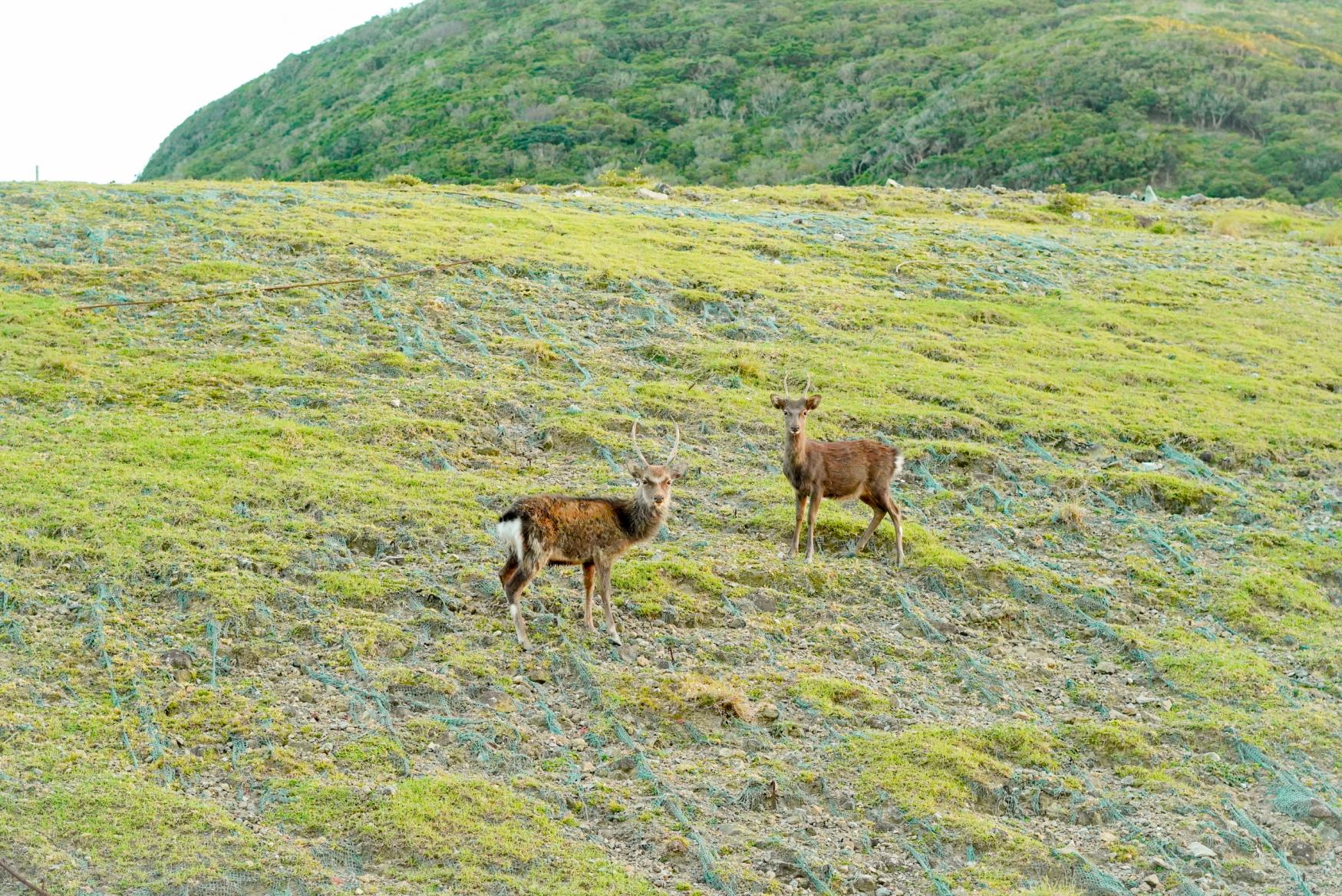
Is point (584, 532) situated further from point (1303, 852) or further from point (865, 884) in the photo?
point (1303, 852)

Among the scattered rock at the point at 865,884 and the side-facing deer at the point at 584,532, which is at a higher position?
the side-facing deer at the point at 584,532

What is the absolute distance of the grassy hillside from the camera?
8.45 metres

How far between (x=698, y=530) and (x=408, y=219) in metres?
12.8

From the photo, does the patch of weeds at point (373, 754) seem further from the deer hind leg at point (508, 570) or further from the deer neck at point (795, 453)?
the deer neck at point (795, 453)

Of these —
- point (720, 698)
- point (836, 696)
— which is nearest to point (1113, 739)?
point (836, 696)

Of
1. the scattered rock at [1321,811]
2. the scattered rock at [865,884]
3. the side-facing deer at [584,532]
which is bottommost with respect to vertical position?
the scattered rock at [865,884]

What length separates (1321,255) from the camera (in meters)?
29.0

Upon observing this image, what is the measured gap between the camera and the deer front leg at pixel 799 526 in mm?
12570

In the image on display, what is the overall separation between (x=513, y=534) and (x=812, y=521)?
3362 millimetres

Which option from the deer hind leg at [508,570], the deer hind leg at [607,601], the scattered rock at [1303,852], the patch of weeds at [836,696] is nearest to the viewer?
the scattered rock at [1303,852]

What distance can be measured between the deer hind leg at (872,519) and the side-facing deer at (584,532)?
2.42 m

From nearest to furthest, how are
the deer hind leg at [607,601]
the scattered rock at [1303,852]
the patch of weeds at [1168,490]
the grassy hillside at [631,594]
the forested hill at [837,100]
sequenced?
1. the grassy hillside at [631,594]
2. the scattered rock at [1303,852]
3. the deer hind leg at [607,601]
4. the patch of weeds at [1168,490]
5. the forested hill at [837,100]

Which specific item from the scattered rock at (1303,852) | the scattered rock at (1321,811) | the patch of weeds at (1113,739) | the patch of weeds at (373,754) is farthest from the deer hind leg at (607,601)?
the scattered rock at (1321,811)

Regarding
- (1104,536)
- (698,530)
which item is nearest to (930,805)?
(698,530)
